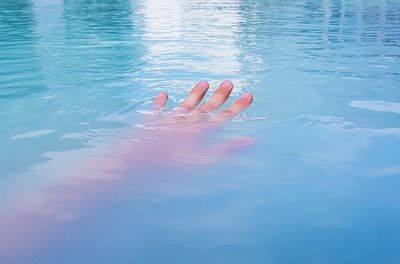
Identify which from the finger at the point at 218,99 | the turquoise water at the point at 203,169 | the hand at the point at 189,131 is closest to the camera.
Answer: the turquoise water at the point at 203,169

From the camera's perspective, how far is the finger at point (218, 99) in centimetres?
397

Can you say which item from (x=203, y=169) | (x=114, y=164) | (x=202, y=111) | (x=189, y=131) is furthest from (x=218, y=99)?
(x=114, y=164)

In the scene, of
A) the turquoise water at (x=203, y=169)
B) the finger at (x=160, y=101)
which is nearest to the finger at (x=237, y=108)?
the turquoise water at (x=203, y=169)

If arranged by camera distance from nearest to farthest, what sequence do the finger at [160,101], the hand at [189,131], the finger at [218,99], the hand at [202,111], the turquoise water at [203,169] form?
1. the turquoise water at [203,169]
2. the hand at [189,131]
3. the hand at [202,111]
4. the finger at [218,99]
5. the finger at [160,101]

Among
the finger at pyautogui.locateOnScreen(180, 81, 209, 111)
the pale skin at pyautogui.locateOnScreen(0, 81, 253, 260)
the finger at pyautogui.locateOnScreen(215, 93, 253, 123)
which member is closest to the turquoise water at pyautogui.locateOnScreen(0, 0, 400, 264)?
the pale skin at pyautogui.locateOnScreen(0, 81, 253, 260)

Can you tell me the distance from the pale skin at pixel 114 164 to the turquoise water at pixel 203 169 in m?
0.01

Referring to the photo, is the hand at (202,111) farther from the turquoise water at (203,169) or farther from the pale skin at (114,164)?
the turquoise water at (203,169)

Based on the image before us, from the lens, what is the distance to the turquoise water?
2.27 m

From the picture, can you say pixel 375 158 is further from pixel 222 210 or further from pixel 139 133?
pixel 139 133

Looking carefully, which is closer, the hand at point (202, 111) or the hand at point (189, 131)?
the hand at point (189, 131)

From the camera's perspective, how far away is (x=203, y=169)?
3.15m

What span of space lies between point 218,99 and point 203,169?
103 centimetres

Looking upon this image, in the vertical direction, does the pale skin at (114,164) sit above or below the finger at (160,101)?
below

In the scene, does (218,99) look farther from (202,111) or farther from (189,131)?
(189,131)
